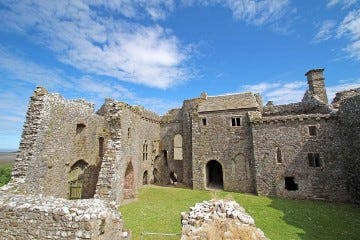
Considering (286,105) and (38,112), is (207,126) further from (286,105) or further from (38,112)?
(38,112)

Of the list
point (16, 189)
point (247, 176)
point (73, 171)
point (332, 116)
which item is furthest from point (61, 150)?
point (332, 116)

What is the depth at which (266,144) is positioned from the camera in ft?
70.4

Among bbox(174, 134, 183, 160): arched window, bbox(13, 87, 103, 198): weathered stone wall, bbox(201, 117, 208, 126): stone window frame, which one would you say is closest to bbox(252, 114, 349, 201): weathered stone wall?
bbox(201, 117, 208, 126): stone window frame

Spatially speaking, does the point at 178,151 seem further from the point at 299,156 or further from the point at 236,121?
the point at 299,156

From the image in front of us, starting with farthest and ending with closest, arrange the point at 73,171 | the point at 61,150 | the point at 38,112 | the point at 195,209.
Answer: the point at 73,171, the point at 61,150, the point at 38,112, the point at 195,209

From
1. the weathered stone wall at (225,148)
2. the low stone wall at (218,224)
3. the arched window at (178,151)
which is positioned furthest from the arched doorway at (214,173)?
the low stone wall at (218,224)

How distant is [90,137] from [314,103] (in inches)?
949

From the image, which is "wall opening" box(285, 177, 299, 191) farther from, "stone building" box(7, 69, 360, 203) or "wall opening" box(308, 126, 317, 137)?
"wall opening" box(308, 126, 317, 137)

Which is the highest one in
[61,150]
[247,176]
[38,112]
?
[38,112]

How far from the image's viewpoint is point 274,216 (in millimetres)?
14445

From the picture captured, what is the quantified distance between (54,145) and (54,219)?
1041 centimetres

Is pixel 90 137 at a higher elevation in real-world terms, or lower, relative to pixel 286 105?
lower

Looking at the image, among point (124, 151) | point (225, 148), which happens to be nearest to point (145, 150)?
point (124, 151)

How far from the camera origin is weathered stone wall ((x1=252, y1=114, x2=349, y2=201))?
62.2 ft
